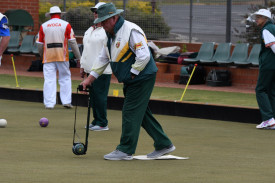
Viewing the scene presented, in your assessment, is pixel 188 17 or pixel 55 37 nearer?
pixel 55 37

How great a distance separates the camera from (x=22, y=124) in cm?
1056

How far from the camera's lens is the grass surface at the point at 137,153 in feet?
20.7

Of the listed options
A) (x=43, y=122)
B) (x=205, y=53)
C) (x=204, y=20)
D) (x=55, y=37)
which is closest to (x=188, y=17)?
(x=204, y=20)

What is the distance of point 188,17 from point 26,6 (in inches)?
250

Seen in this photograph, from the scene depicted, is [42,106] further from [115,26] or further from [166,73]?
[115,26]

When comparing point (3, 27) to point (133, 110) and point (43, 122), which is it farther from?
point (133, 110)

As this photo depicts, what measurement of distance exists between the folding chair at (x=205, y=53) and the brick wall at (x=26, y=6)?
21.9 ft

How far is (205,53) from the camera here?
17203 millimetres

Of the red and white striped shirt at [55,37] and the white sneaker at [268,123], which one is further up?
the red and white striped shirt at [55,37]

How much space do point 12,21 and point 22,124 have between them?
11.2 metres

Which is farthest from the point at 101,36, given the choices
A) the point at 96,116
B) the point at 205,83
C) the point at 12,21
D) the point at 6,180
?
the point at 12,21

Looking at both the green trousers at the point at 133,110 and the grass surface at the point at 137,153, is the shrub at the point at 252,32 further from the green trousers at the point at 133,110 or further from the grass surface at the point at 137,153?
the green trousers at the point at 133,110


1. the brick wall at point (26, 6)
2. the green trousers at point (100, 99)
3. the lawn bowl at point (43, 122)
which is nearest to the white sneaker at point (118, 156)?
the green trousers at point (100, 99)

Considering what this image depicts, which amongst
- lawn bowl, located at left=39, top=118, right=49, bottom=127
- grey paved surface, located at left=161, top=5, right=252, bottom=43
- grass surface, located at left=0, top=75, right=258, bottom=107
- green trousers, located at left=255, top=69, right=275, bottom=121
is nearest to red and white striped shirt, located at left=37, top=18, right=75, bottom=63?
grass surface, located at left=0, top=75, right=258, bottom=107
